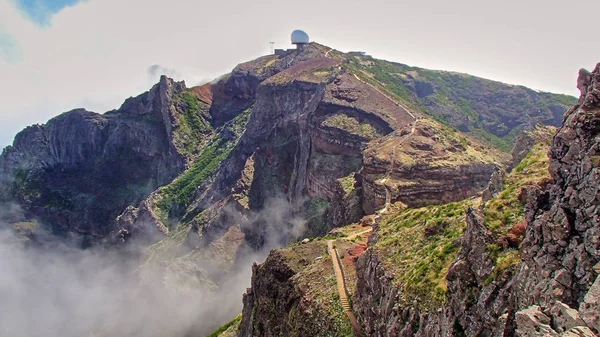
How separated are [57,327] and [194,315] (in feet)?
152

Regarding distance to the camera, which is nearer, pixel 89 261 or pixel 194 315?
pixel 194 315

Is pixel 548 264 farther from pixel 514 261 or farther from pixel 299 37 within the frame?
pixel 299 37

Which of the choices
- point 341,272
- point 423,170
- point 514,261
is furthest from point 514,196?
point 423,170

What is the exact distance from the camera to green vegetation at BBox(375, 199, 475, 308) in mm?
27059

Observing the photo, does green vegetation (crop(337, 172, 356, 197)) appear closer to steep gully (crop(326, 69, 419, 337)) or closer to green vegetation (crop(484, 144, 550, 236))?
steep gully (crop(326, 69, 419, 337))

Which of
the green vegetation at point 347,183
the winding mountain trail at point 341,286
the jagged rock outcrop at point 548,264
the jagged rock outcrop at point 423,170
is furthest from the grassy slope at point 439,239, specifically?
the green vegetation at point 347,183

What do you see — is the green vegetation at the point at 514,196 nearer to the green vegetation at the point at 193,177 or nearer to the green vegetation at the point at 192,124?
the green vegetation at the point at 193,177

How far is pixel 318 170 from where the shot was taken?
100375 millimetres

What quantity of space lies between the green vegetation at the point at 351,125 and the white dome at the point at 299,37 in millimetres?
65996

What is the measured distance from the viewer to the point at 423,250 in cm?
3322

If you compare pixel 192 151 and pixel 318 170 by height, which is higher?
pixel 192 151

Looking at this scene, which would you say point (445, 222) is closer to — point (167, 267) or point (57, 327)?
point (167, 267)

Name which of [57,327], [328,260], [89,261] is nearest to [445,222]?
[328,260]

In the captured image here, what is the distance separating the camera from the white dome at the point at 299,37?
16150cm
